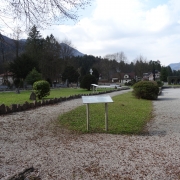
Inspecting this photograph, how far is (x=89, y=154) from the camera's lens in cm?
486

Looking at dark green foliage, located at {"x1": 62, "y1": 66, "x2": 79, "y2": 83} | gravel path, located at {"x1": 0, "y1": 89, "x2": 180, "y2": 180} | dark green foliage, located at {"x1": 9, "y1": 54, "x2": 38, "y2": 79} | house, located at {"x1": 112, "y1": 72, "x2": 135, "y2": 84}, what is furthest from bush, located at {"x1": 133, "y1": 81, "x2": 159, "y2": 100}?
house, located at {"x1": 112, "y1": 72, "x2": 135, "y2": 84}

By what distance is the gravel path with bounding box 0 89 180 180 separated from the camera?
3.85 metres

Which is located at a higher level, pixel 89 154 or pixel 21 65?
pixel 21 65

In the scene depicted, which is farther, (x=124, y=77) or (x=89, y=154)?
(x=124, y=77)

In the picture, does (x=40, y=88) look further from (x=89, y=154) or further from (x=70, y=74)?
(x=70, y=74)

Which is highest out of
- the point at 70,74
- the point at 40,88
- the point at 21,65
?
the point at 21,65

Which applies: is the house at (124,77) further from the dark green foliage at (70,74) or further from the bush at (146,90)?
the bush at (146,90)

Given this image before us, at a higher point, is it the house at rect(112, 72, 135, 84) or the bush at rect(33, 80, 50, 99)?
the house at rect(112, 72, 135, 84)

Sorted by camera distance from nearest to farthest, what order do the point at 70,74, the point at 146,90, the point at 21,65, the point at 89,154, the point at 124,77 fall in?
the point at 89,154 < the point at 146,90 < the point at 21,65 < the point at 70,74 < the point at 124,77

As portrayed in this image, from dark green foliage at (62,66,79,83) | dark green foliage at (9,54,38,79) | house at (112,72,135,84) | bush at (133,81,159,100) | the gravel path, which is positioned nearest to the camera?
the gravel path

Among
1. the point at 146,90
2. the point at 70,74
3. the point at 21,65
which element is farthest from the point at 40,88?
the point at 70,74

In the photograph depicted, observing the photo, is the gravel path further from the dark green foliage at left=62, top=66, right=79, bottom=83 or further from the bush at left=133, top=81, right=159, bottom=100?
the dark green foliage at left=62, top=66, right=79, bottom=83

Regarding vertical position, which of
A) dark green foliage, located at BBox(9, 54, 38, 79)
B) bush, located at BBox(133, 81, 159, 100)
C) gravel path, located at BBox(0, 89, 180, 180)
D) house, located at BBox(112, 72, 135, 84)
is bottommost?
gravel path, located at BBox(0, 89, 180, 180)

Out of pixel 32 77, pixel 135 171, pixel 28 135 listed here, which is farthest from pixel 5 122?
pixel 32 77
